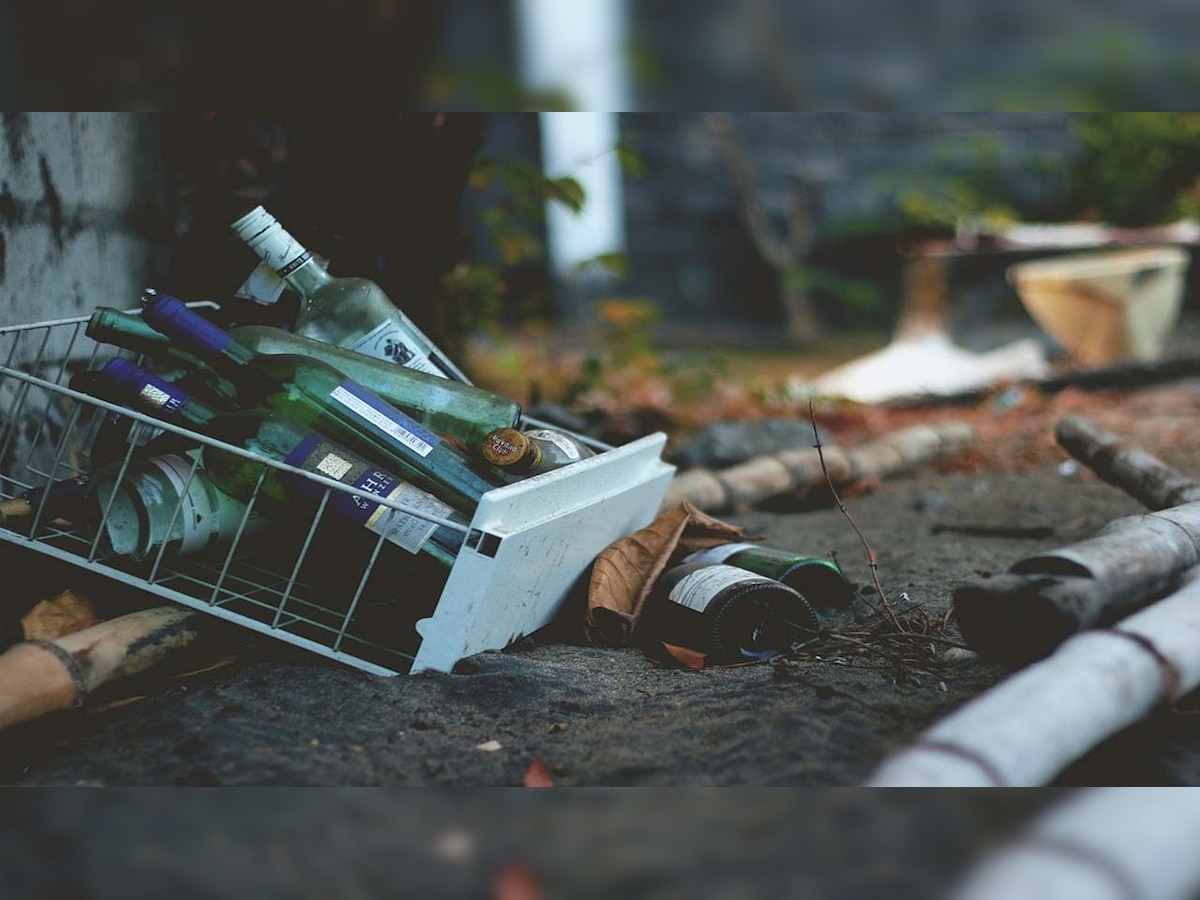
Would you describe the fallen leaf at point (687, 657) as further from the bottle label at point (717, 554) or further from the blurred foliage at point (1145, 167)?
the blurred foliage at point (1145, 167)

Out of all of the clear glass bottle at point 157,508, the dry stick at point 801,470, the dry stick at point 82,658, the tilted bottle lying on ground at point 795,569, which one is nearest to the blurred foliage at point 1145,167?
the dry stick at point 801,470

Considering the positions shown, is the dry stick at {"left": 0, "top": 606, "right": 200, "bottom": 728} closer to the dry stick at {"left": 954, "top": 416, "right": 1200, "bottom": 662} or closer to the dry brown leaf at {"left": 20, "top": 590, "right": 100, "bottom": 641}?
the dry brown leaf at {"left": 20, "top": 590, "right": 100, "bottom": 641}

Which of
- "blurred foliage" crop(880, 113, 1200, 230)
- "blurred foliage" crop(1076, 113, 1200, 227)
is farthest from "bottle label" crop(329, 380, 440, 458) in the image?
"blurred foliage" crop(1076, 113, 1200, 227)

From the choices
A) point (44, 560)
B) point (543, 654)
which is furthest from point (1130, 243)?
point (44, 560)

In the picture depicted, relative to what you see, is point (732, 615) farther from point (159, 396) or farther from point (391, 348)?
point (159, 396)

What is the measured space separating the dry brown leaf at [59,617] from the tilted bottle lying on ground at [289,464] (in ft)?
0.86

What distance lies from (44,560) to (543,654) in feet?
2.44

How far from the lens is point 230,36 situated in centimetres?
73

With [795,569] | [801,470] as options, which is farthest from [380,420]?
[801,470]

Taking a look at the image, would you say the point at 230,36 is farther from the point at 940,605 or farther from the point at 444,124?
the point at 444,124

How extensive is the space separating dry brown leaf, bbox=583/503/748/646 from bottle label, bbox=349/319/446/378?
428 millimetres

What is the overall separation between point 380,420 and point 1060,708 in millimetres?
995

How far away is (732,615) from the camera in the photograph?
1734mm

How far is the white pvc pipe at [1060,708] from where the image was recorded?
1.06 metres
